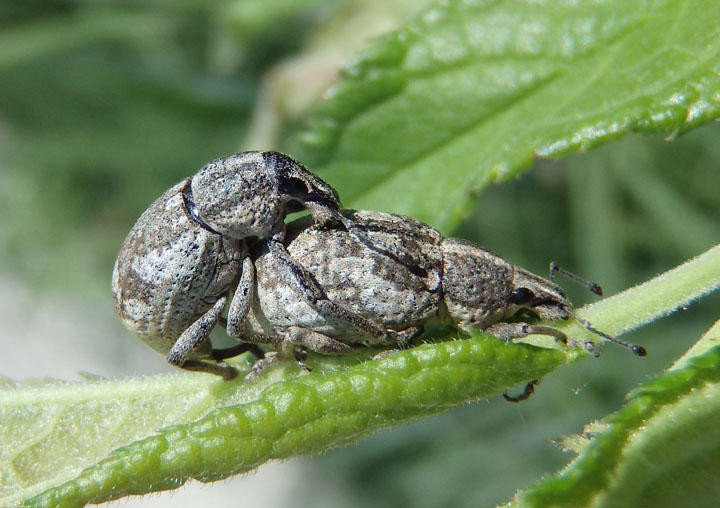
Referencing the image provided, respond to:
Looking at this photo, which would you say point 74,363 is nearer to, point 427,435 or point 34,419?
point 427,435

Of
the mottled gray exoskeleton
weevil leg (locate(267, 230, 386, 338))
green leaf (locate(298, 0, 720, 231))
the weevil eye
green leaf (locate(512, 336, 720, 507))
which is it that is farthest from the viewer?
the mottled gray exoskeleton

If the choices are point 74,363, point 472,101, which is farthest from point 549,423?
point 74,363

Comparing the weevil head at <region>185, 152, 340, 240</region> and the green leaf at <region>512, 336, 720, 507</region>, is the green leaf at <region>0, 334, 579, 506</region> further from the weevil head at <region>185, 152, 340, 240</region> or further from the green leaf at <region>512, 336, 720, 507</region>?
the weevil head at <region>185, 152, 340, 240</region>

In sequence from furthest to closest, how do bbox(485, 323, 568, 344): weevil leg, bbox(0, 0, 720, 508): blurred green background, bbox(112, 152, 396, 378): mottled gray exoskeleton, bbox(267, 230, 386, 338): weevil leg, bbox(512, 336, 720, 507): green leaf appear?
bbox(0, 0, 720, 508): blurred green background → bbox(112, 152, 396, 378): mottled gray exoskeleton → bbox(267, 230, 386, 338): weevil leg → bbox(485, 323, 568, 344): weevil leg → bbox(512, 336, 720, 507): green leaf

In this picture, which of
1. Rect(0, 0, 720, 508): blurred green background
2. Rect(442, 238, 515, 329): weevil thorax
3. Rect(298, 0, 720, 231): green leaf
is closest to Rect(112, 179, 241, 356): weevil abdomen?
Rect(298, 0, 720, 231): green leaf

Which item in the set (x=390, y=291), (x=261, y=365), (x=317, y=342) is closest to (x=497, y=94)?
(x=390, y=291)

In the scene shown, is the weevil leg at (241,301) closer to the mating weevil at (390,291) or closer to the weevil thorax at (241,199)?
the mating weevil at (390,291)
